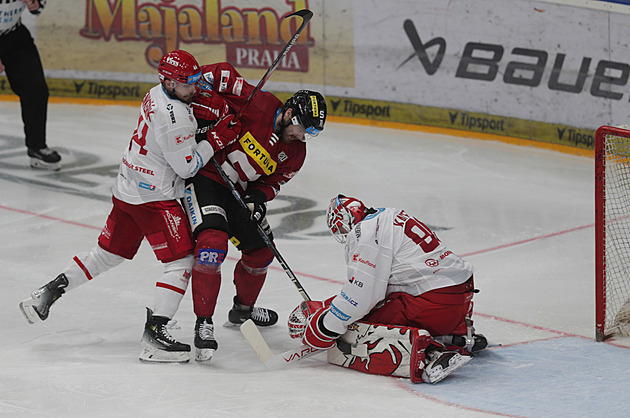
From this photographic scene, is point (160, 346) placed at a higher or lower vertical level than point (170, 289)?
lower

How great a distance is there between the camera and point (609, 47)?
24.3 feet

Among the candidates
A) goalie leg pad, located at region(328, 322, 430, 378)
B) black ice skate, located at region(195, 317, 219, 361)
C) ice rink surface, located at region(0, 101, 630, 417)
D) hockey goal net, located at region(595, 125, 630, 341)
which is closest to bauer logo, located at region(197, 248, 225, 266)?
black ice skate, located at region(195, 317, 219, 361)

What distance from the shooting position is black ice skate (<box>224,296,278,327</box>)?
14.6 ft

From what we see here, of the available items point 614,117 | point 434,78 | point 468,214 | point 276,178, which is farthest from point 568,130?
point 276,178

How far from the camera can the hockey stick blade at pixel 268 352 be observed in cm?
386

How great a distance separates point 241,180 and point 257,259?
370 mm

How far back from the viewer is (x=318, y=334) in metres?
3.80

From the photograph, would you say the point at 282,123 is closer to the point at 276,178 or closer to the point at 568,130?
the point at 276,178

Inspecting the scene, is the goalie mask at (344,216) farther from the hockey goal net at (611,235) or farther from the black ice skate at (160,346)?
the hockey goal net at (611,235)

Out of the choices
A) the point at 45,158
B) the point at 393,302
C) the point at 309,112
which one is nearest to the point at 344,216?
the point at 393,302

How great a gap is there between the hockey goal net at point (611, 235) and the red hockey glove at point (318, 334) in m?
1.24

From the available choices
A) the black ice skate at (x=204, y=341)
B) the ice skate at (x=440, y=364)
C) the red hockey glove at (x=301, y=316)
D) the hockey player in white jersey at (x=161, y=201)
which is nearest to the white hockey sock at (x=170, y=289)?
the hockey player in white jersey at (x=161, y=201)

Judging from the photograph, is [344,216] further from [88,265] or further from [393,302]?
[88,265]

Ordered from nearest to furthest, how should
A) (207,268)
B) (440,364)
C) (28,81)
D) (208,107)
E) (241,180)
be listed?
(440,364), (207,268), (208,107), (241,180), (28,81)
